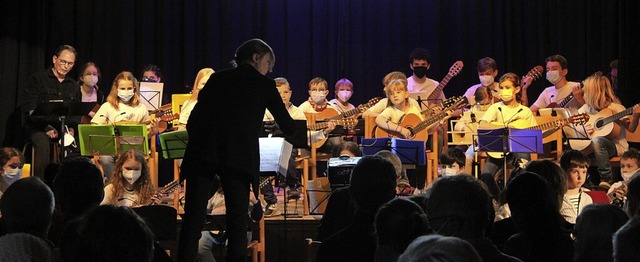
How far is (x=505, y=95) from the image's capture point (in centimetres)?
1043

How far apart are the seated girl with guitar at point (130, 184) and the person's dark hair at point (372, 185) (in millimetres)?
3818

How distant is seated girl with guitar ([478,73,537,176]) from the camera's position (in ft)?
33.5

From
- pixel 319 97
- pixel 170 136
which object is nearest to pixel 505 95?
pixel 319 97

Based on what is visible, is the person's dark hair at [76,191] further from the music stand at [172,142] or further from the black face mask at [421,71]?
the black face mask at [421,71]

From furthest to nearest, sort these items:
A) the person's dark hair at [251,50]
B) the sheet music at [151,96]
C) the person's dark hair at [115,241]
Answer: the sheet music at [151,96] < the person's dark hair at [251,50] < the person's dark hair at [115,241]

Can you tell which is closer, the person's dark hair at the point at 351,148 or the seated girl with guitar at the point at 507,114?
the person's dark hair at the point at 351,148

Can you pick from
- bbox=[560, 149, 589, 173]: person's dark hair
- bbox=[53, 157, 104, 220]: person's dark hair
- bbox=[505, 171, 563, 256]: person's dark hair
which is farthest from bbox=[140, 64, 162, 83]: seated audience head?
bbox=[505, 171, 563, 256]: person's dark hair

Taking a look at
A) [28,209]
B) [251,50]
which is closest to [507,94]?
[251,50]

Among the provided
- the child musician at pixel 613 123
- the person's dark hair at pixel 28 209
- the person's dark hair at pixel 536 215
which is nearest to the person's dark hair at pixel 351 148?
the child musician at pixel 613 123

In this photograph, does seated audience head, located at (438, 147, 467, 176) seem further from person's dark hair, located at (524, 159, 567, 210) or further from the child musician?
person's dark hair, located at (524, 159, 567, 210)

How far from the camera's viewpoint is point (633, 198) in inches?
169

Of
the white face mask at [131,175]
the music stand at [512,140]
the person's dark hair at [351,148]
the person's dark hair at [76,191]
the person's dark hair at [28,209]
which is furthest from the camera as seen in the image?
the person's dark hair at [351,148]

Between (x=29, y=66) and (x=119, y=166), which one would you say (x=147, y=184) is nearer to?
(x=119, y=166)

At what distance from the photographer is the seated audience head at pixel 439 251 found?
2.13 m
